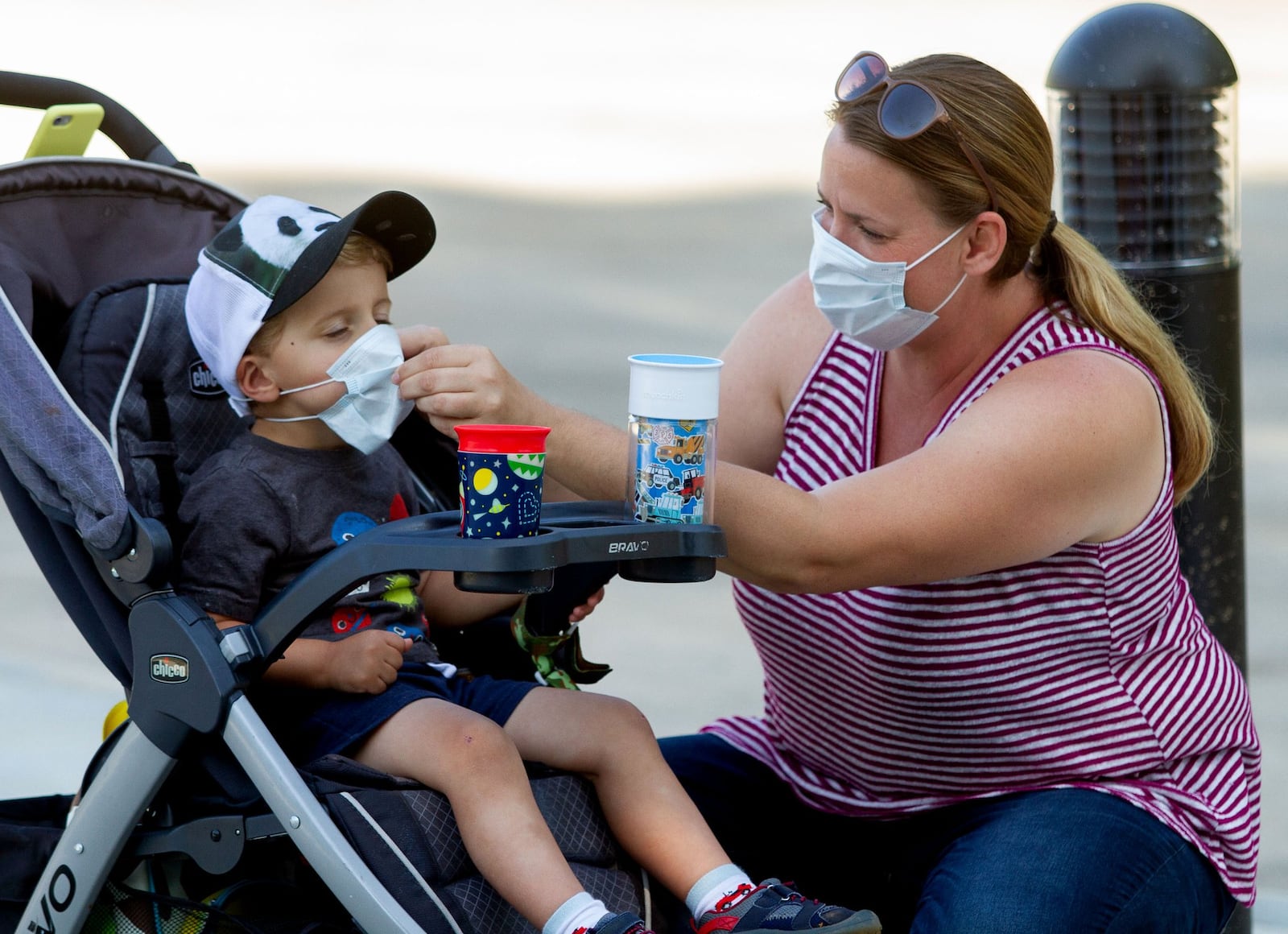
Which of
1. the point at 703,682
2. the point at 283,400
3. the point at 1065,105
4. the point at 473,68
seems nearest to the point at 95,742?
the point at 703,682

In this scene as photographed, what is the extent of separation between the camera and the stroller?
2.04 m

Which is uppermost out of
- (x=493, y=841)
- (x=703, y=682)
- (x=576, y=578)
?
(x=576, y=578)

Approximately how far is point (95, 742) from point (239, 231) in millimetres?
2266

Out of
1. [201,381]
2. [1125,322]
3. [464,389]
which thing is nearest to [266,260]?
[201,381]

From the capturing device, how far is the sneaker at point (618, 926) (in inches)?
79.8

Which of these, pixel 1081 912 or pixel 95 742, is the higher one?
pixel 1081 912

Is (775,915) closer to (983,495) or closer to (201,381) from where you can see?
(983,495)

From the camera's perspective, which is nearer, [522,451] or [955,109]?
[522,451]

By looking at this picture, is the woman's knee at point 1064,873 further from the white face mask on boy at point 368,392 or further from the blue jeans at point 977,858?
the white face mask on boy at point 368,392

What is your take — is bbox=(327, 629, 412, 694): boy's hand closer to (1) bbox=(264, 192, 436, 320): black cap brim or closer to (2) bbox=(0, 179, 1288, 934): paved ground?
(1) bbox=(264, 192, 436, 320): black cap brim

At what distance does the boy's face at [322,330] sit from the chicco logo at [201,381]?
6.4 inches

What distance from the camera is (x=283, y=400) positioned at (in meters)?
2.47

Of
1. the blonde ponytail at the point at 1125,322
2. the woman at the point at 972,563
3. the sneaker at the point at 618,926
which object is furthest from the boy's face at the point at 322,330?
the blonde ponytail at the point at 1125,322

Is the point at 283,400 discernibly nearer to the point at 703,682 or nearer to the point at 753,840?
the point at 753,840
